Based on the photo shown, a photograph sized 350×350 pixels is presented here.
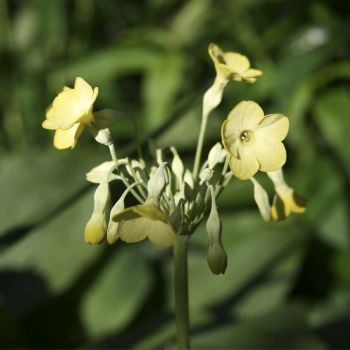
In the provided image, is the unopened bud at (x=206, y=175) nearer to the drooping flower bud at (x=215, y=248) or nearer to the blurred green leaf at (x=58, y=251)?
the drooping flower bud at (x=215, y=248)

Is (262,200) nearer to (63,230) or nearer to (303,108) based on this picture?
(63,230)

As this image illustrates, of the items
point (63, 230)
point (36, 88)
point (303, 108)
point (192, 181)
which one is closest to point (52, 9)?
point (36, 88)

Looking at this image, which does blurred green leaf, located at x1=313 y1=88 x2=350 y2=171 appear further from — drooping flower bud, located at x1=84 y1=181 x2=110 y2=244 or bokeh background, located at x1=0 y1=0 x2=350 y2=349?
drooping flower bud, located at x1=84 y1=181 x2=110 y2=244

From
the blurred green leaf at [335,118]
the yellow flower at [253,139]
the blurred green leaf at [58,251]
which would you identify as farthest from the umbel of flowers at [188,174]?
the blurred green leaf at [335,118]

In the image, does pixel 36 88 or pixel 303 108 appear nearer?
pixel 303 108

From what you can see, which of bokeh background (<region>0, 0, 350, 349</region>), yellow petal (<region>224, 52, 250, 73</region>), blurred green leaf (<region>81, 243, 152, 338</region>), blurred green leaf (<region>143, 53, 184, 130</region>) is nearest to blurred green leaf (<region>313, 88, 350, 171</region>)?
bokeh background (<region>0, 0, 350, 349</region>)

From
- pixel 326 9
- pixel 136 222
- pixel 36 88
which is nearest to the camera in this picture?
pixel 136 222

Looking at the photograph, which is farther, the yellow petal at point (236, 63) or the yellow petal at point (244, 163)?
the yellow petal at point (236, 63)

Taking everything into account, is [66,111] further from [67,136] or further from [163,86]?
[163,86]

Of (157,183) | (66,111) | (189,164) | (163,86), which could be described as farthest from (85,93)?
(163,86)
